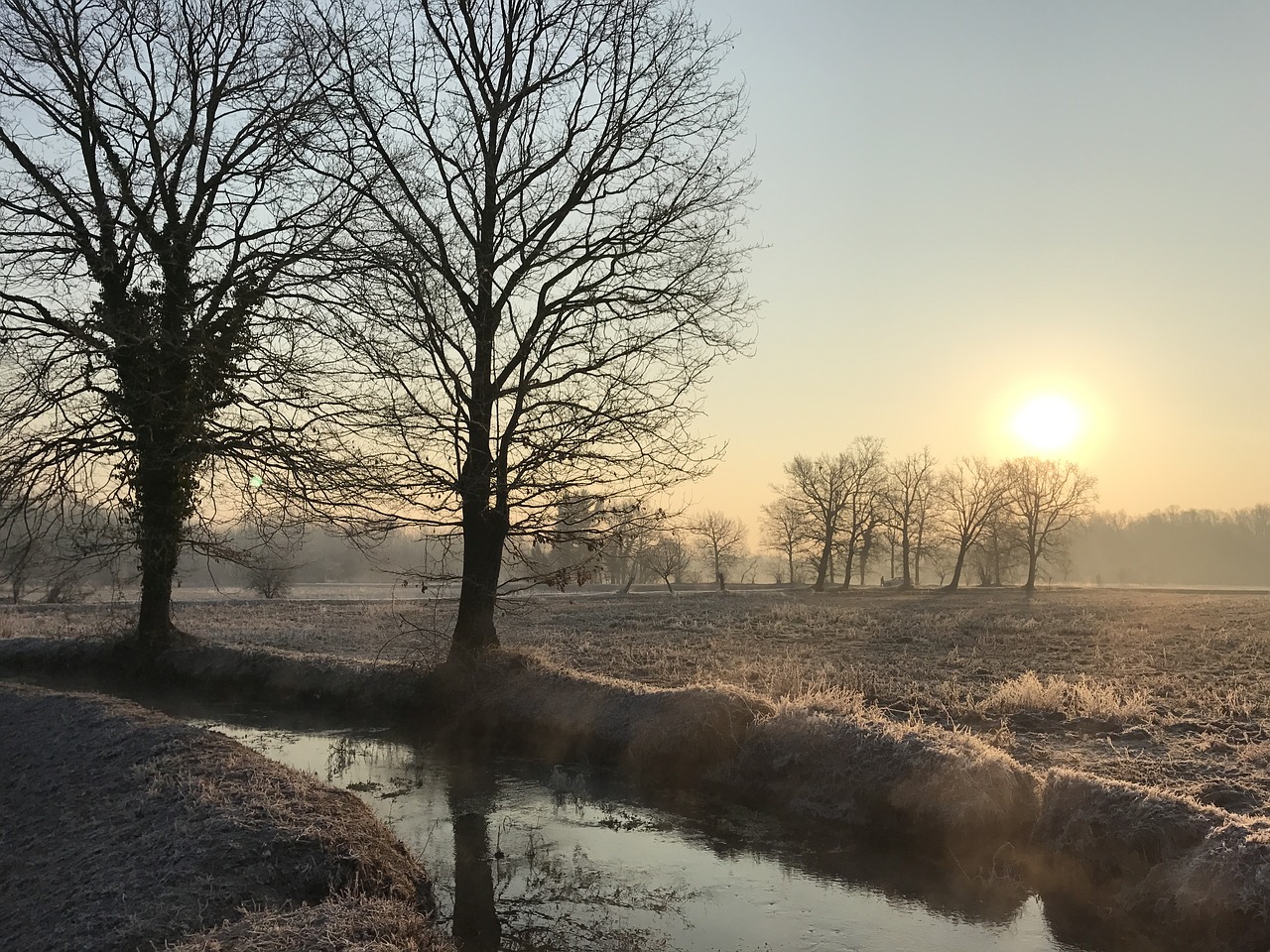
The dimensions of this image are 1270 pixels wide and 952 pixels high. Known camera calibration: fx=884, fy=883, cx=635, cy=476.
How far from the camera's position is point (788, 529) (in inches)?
3189

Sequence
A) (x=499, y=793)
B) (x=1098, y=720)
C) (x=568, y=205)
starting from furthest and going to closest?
(x=568, y=205), (x=1098, y=720), (x=499, y=793)

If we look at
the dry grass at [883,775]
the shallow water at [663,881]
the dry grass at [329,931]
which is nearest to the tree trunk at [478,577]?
the shallow water at [663,881]

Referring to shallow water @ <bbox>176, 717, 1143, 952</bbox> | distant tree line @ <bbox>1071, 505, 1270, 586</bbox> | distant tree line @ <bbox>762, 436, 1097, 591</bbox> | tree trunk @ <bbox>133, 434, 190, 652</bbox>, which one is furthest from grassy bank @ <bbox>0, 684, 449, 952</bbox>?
distant tree line @ <bbox>1071, 505, 1270, 586</bbox>

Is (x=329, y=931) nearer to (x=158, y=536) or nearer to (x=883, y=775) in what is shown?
(x=883, y=775)

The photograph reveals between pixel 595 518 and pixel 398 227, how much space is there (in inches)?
226

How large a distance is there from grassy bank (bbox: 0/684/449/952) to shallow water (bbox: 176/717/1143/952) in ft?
3.41

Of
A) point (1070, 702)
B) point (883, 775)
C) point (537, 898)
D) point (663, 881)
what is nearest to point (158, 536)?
point (537, 898)

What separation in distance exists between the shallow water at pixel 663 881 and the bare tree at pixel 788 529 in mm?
65665

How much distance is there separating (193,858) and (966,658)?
1809cm

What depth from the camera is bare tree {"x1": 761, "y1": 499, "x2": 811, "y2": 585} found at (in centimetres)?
7656

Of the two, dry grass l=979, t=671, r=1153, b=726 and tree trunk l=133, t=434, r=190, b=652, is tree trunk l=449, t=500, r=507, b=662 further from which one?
dry grass l=979, t=671, r=1153, b=726

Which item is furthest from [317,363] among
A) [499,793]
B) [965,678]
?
[965,678]

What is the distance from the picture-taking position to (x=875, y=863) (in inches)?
340

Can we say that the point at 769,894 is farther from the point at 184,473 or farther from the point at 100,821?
the point at 184,473
